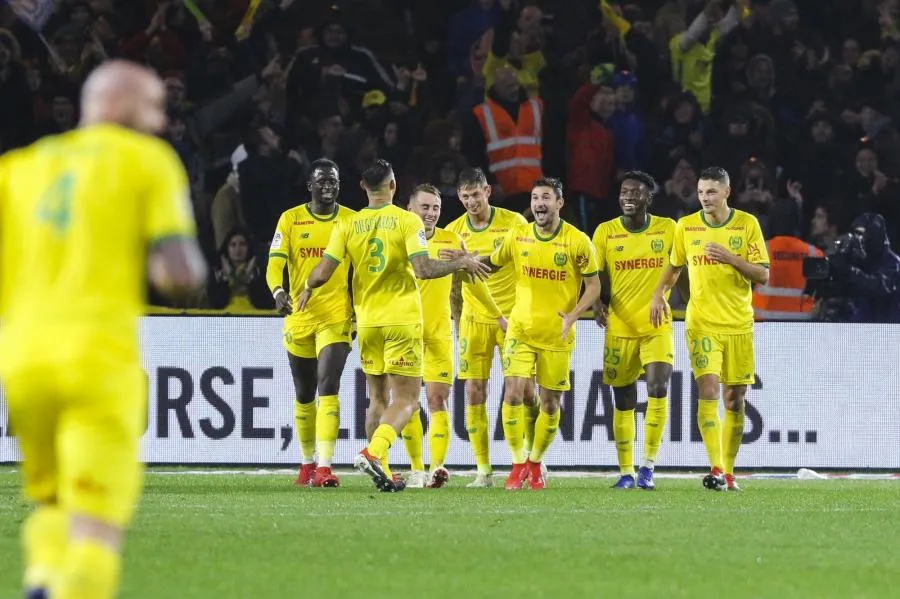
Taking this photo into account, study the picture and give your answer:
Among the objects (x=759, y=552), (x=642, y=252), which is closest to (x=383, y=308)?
(x=642, y=252)

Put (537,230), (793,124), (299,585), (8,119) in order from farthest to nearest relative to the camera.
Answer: (793,124) → (8,119) → (537,230) → (299,585)

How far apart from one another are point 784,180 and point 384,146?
4314 millimetres

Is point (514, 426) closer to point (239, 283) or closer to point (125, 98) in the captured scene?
point (239, 283)

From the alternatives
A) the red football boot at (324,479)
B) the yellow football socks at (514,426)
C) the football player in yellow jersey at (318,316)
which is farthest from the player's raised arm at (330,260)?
the yellow football socks at (514,426)

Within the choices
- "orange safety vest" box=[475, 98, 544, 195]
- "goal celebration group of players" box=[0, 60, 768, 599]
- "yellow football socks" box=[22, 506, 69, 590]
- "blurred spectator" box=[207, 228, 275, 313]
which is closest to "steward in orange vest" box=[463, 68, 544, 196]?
"orange safety vest" box=[475, 98, 544, 195]

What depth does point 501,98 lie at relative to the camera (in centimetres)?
1773

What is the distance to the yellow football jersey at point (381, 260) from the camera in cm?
1227

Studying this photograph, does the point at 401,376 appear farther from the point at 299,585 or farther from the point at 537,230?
the point at 299,585

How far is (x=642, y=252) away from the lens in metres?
13.6

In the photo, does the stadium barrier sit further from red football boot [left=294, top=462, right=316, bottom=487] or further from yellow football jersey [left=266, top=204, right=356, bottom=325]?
yellow football jersey [left=266, top=204, right=356, bottom=325]

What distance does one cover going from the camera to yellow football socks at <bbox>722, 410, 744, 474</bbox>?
13477 mm

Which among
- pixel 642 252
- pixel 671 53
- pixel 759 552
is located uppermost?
pixel 671 53

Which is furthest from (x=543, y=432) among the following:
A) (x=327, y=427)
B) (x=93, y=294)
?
(x=93, y=294)

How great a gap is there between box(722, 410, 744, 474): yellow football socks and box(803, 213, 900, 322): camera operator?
2714 millimetres
